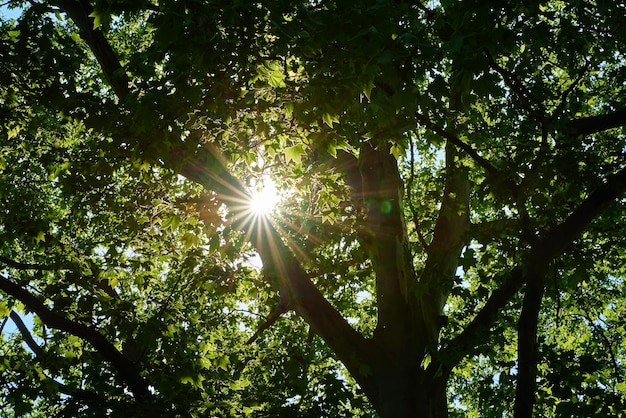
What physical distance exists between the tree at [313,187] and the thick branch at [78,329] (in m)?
0.03

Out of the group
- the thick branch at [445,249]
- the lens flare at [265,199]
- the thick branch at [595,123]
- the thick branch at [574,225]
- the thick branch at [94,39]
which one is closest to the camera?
the thick branch at [574,225]

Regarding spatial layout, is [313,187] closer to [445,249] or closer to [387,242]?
[387,242]

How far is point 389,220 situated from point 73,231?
6692 mm

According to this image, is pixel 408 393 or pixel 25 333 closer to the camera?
pixel 408 393

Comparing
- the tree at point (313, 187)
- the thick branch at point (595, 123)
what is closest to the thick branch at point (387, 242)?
the tree at point (313, 187)

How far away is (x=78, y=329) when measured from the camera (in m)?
6.47

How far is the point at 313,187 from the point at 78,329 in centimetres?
329

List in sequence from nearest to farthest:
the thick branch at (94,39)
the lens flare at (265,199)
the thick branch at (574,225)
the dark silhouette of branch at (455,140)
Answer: the thick branch at (574,225), the dark silhouette of branch at (455,140), the thick branch at (94,39), the lens flare at (265,199)

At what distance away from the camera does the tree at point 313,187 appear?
471 cm

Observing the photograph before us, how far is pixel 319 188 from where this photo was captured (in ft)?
24.9

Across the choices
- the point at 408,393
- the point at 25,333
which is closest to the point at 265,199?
the point at 408,393

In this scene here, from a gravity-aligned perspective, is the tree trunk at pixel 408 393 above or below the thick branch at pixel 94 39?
below

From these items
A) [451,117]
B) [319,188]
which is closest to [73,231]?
[319,188]

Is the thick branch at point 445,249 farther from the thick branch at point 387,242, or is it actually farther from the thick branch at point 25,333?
the thick branch at point 25,333
